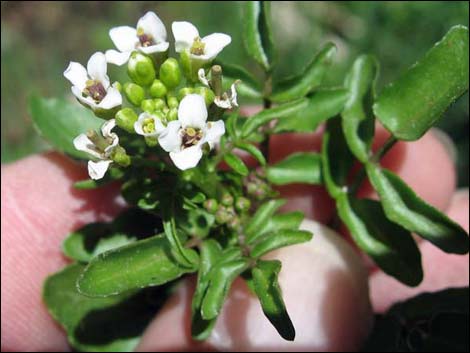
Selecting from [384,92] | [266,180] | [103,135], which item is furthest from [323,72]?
[103,135]

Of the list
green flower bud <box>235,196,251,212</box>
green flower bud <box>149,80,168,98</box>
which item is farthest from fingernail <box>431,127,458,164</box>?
green flower bud <box>149,80,168,98</box>

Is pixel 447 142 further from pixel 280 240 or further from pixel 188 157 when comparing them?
pixel 188 157

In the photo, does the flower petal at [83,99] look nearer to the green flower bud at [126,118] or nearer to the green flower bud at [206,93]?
the green flower bud at [126,118]

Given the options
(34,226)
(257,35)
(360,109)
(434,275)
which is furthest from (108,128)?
(434,275)

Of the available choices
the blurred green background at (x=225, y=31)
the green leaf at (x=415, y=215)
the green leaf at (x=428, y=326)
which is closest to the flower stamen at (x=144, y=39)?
the green leaf at (x=415, y=215)

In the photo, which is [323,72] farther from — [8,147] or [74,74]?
[8,147]
